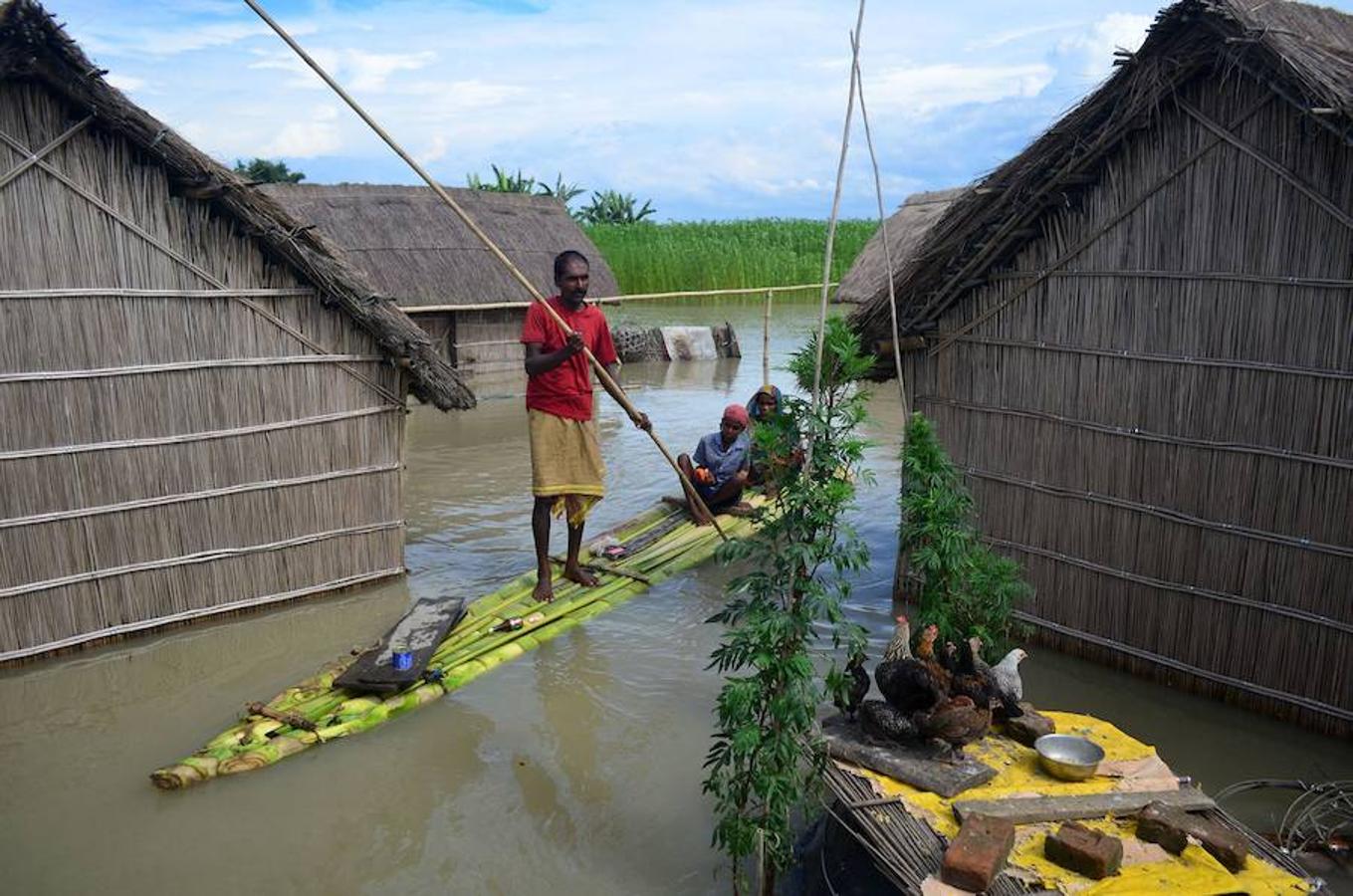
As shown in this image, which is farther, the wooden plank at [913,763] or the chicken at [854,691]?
the chicken at [854,691]

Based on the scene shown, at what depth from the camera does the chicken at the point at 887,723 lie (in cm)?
386

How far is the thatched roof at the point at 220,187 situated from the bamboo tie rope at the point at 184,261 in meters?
0.26

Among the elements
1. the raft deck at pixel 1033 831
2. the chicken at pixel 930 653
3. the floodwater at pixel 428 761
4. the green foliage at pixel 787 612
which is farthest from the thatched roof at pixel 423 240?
the raft deck at pixel 1033 831

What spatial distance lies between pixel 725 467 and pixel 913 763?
4.55 m

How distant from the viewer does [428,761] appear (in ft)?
15.8

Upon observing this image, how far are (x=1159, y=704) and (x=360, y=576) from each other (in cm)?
507

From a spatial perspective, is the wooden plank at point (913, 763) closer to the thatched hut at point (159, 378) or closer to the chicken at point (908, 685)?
the chicken at point (908, 685)

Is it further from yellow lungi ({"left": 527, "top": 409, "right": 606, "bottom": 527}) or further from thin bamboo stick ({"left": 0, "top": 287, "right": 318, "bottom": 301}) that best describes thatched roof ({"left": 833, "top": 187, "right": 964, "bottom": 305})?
thin bamboo stick ({"left": 0, "top": 287, "right": 318, "bottom": 301})

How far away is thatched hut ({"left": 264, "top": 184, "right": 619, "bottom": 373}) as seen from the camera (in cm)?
1403

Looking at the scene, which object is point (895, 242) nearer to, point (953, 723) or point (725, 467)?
point (725, 467)

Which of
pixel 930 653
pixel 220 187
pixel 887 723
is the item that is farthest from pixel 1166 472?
pixel 220 187

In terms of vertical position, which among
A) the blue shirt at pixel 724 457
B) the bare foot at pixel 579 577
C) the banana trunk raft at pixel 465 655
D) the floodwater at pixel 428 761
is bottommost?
the floodwater at pixel 428 761

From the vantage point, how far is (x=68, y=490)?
564 cm

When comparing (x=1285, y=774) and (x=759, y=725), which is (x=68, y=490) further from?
(x=1285, y=774)
